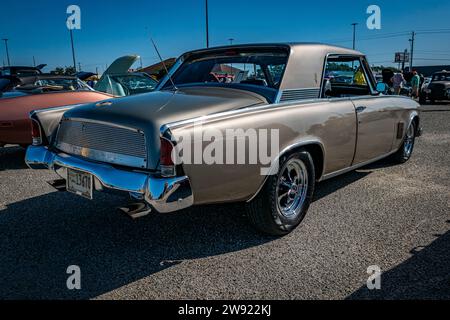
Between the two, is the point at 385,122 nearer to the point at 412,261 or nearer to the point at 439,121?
the point at 412,261

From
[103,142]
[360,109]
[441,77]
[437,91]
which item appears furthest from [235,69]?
[441,77]

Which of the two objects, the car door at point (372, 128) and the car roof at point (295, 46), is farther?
the car door at point (372, 128)

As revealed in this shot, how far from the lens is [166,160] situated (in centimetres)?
233

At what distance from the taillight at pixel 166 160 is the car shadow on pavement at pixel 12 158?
3.99 meters

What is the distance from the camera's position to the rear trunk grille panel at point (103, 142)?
98.2 inches

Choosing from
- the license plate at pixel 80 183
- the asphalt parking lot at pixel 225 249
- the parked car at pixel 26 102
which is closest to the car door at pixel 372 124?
the asphalt parking lot at pixel 225 249

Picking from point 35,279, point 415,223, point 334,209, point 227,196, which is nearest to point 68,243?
point 35,279

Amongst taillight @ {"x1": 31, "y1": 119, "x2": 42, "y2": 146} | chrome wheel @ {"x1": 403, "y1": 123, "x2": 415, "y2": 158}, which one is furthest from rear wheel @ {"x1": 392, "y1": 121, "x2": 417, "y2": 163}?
taillight @ {"x1": 31, "y1": 119, "x2": 42, "y2": 146}

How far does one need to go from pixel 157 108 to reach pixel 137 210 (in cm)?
73

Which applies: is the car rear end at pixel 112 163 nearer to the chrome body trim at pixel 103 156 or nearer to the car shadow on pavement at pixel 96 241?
the chrome body trim at pixel 103 156

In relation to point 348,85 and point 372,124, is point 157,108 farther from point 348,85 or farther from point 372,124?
point 348,85

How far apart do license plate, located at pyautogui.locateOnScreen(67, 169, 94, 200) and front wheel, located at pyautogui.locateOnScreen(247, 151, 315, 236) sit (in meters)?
1.18

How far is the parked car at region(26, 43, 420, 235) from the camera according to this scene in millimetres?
2398
